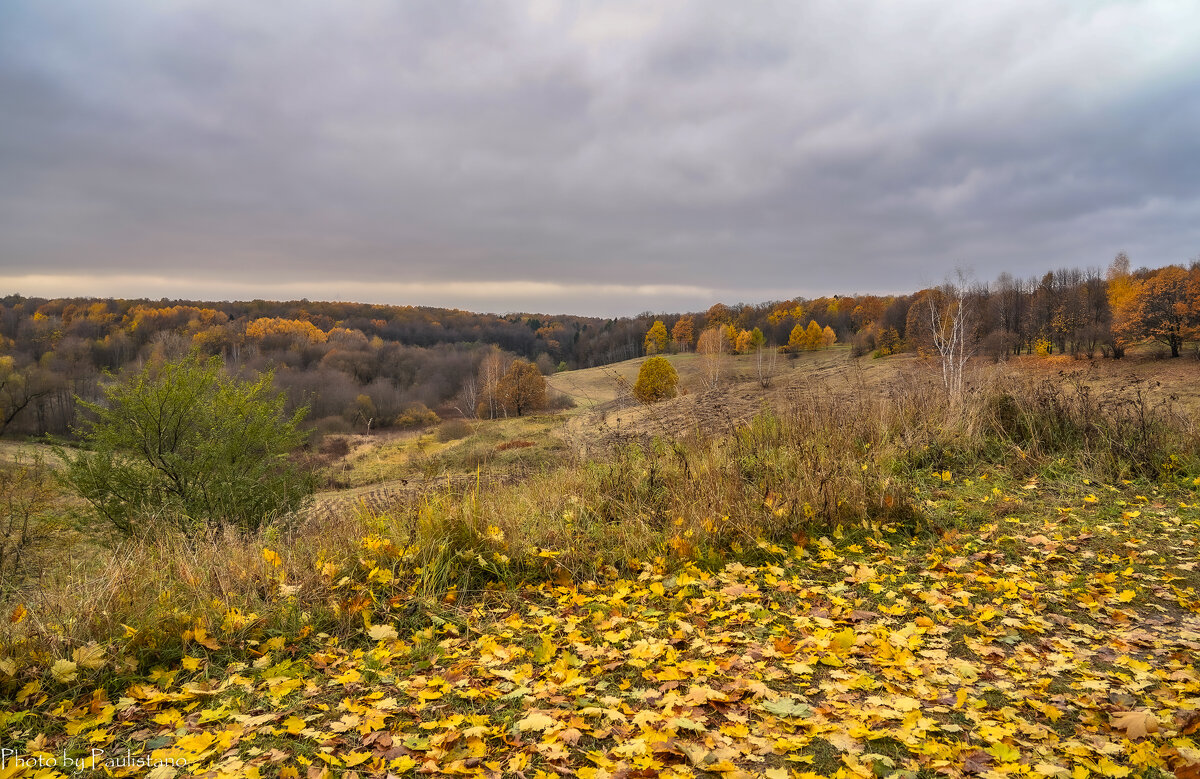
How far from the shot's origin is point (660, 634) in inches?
153

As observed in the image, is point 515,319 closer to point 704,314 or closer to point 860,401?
point 704,314

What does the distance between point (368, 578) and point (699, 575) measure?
2.64 m

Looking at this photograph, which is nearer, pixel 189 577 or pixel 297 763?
pixel 297 763

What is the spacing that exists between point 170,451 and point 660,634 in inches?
567

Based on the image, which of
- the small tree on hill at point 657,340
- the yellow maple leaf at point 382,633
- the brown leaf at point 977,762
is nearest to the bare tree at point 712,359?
the yellow maple leaf at point 382,633

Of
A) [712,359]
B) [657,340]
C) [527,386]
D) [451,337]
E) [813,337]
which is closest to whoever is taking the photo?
[712,359]

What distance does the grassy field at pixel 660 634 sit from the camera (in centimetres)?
262

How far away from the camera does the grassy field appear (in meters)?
2.62

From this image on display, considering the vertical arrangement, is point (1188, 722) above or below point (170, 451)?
above

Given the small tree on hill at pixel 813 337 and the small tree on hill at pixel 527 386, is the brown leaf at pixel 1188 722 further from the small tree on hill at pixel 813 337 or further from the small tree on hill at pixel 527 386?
the small tree on hill at pixel 813 337

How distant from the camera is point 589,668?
11.4ft

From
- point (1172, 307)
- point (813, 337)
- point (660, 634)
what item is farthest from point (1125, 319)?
point (660, 634)

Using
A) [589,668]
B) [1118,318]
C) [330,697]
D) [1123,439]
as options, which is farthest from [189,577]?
[1118,318]

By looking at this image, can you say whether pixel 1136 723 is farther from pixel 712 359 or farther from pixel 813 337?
pixel 813 337
